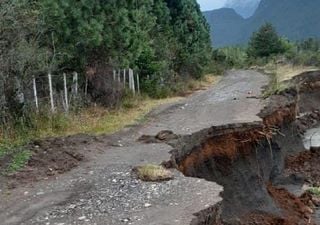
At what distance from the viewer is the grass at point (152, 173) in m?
8.98

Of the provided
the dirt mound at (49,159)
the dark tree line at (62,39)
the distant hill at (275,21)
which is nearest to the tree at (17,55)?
the dark tree line at (62,39)

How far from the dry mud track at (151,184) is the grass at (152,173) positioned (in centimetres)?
17

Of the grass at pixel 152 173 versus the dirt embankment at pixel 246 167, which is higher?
the grass at pixel 152 173

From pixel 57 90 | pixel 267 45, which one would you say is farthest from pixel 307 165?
pixel 267 45

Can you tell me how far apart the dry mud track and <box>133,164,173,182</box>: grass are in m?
0.17

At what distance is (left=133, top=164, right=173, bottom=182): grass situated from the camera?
8984 mm

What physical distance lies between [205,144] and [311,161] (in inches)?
255

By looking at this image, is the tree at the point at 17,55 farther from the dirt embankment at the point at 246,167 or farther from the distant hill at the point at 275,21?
the distant hill at the point at 275,21

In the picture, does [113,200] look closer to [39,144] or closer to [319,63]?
[39,144]

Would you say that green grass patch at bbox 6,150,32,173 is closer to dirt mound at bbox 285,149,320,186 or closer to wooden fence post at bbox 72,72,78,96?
wooden fence post at bbox 72,72,78,96

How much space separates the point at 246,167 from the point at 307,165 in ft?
14.8

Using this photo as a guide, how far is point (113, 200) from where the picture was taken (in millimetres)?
8055

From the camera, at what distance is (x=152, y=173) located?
359 inches

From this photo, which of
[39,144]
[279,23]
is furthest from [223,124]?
[279,23]
